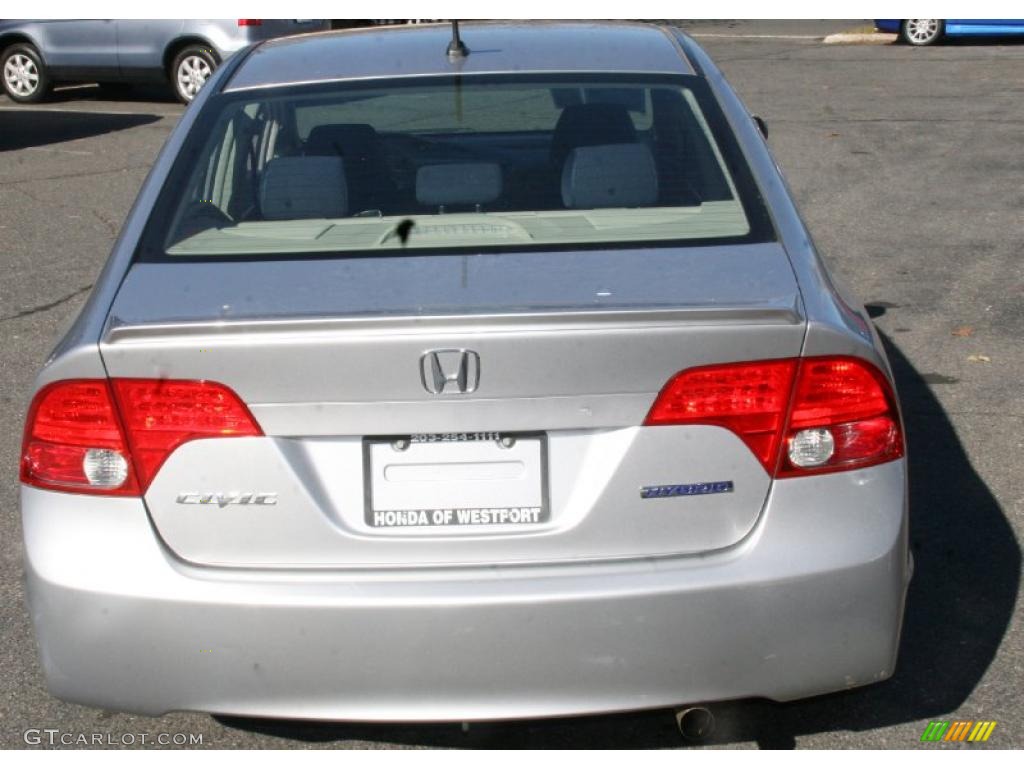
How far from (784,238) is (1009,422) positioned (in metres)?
2.80

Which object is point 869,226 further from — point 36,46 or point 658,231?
point 36,46

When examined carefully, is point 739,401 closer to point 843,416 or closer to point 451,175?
point 843,416

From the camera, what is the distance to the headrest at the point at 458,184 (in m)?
3.61

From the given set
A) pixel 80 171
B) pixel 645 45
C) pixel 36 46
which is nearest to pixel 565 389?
pixel 645 45

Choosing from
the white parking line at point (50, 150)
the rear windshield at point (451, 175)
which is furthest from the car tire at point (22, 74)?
the rear windshield at point (451, 175)

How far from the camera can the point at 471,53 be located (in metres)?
4.05

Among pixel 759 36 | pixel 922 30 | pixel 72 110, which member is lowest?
pixel 759 36

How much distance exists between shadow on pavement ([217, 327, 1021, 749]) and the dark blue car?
1958 centimetres

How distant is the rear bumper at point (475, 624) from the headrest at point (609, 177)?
39.3 inches

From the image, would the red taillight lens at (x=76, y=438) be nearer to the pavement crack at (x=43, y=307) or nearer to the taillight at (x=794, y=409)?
the taillight at (x=794, y=409)

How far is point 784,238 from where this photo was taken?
3.28 m

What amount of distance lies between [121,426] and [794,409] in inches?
51.5

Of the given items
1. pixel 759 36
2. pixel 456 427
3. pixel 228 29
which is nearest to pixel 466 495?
pixel 456 427

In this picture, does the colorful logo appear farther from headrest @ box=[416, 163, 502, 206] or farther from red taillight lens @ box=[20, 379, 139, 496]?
red taillight lens @ box=[20, 379, 139, 496]
